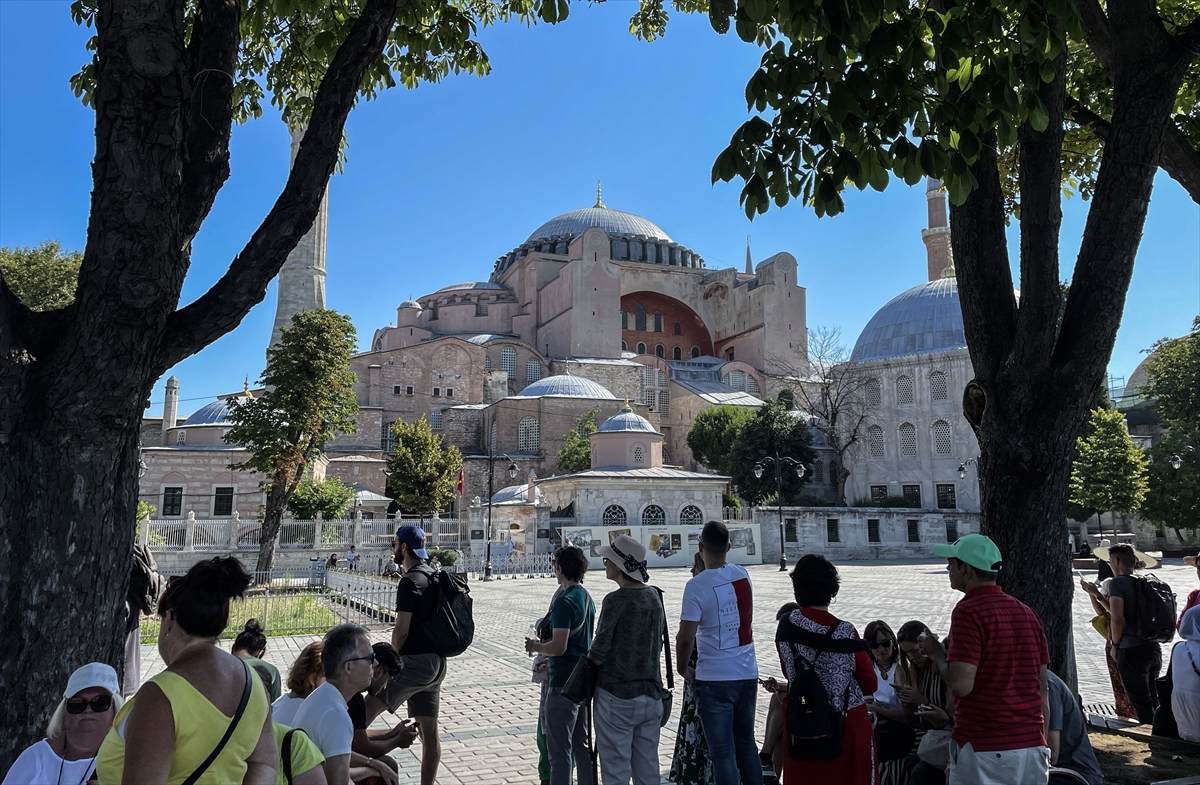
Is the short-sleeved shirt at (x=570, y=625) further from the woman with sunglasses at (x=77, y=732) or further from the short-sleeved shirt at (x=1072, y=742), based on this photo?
the short-sleeved shirt at (x=1072, y=742)

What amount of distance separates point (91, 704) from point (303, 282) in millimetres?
34148

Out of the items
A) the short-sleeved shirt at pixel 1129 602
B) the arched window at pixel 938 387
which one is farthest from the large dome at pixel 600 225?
the short-sleeved shirt at pixel 1129 602

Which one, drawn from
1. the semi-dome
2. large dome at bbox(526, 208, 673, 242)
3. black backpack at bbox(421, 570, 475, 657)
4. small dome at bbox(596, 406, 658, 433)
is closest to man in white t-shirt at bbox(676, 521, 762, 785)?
black backpack at bbox(421, 570, 475, 657)

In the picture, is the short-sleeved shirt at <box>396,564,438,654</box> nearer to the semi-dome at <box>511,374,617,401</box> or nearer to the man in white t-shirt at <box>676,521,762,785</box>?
the man in white t-shirt at <box>676,521,762,785</box>

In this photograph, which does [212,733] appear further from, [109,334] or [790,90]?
[790,90]

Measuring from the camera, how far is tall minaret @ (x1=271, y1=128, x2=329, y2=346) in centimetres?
3434

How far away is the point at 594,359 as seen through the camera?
1948 inches

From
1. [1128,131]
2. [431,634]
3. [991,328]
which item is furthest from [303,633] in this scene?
[1128,131]

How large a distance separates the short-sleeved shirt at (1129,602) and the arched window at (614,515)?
23743mm

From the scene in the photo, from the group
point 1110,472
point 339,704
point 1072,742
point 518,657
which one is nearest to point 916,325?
point 1110,472

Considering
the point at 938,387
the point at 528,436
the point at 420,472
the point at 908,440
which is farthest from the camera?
the point at 528,436

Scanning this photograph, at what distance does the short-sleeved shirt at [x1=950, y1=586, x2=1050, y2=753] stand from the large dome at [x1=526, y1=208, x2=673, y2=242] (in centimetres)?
5919

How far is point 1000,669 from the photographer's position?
10.6 ft

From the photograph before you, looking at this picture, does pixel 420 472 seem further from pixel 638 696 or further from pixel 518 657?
pixel 638 696
